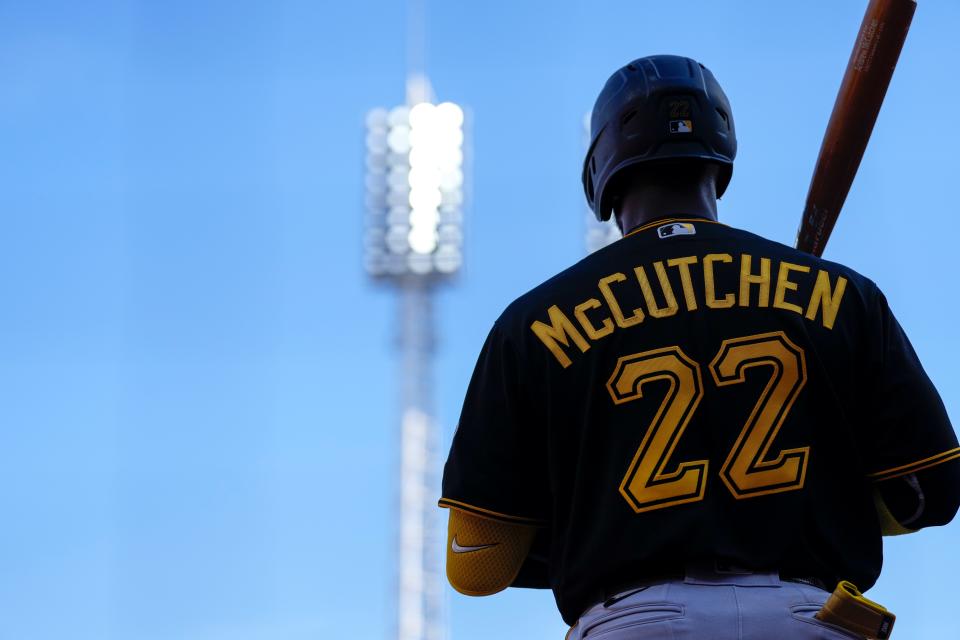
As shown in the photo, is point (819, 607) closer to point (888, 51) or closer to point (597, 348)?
point (597, 348)

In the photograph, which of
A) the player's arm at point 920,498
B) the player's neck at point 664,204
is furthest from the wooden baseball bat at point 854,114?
the player's arm at point 920,498

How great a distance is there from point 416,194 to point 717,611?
35448mm

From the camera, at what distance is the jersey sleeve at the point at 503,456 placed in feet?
9.38

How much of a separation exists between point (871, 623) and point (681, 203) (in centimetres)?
108

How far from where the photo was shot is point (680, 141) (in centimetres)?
317

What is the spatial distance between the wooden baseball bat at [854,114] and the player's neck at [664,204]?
24.9 inches

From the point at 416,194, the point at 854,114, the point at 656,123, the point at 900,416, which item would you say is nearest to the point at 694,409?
the point at 900,416

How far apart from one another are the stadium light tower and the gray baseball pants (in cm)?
3493

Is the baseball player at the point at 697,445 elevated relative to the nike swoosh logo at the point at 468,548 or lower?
elevated

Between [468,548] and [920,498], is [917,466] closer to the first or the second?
[920,498]

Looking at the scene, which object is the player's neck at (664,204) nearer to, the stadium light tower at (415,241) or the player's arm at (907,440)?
the player's arm at (907,440)

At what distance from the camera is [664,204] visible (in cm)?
315

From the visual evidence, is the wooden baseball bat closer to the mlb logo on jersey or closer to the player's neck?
the player's neck

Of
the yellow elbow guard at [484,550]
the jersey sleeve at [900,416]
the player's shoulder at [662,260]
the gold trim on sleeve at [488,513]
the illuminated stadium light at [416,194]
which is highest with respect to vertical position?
the illuminated stadium light at [416,194]
